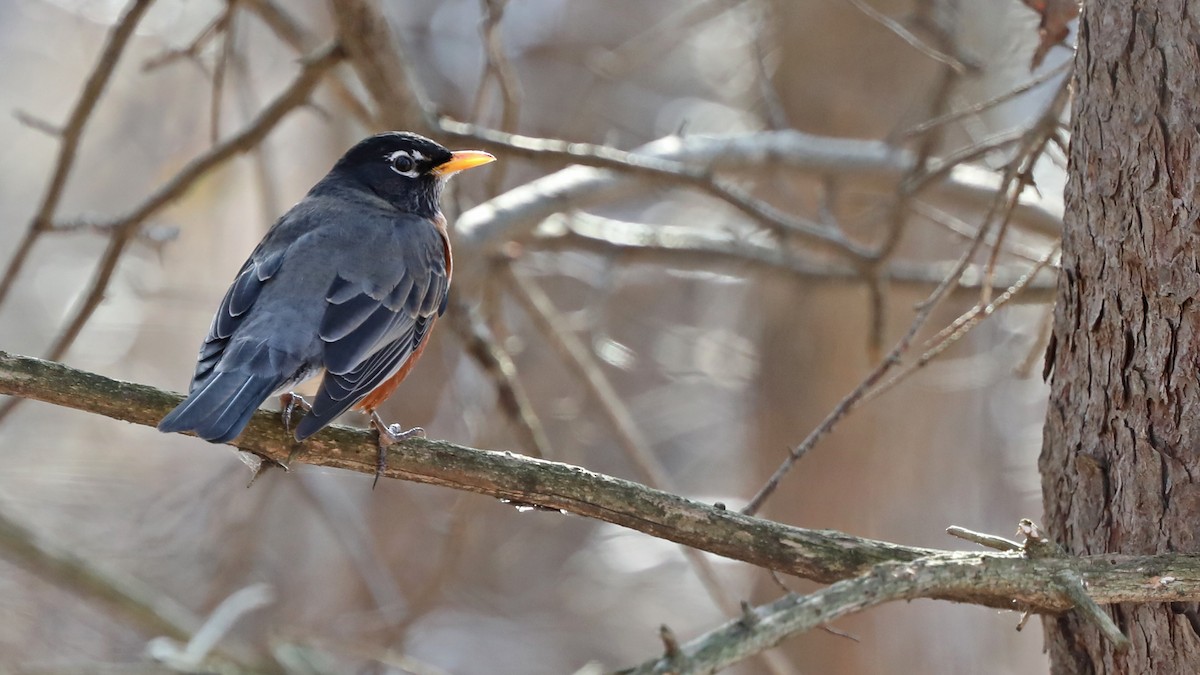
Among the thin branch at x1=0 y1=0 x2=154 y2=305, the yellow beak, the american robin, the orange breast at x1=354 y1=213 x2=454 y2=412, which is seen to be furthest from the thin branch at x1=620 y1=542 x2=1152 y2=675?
the thin branch at x1=0 y1=0 x2=154 y2=305

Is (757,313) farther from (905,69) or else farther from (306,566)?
(306,566)

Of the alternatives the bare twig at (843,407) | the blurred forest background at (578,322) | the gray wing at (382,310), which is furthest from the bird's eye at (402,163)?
the bare twig at (843,407)

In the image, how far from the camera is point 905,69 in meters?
7.28

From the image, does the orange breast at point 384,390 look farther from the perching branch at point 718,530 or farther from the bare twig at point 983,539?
the bare twig at point 983,539

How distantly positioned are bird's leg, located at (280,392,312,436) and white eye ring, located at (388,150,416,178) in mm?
1454

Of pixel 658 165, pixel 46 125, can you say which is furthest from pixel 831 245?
pixel 46 125

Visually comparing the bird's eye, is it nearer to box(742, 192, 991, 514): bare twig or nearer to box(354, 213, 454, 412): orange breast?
box(354, 213, 454, 412): orange breast

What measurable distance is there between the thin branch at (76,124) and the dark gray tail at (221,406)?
1.74 metres

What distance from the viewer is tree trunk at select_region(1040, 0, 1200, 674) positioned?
260cm

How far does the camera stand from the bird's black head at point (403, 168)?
182 inches

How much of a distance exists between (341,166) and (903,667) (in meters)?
4.63

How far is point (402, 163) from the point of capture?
15.5ft

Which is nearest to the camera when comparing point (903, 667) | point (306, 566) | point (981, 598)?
point (981, 598)

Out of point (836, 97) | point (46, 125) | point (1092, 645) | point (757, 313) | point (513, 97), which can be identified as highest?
point (836, 97)
